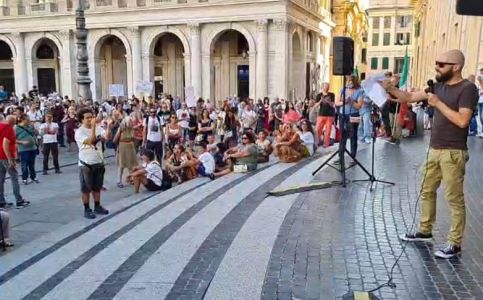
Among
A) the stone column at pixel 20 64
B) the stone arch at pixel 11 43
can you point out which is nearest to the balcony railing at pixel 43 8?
the stone column at pixel 20 64

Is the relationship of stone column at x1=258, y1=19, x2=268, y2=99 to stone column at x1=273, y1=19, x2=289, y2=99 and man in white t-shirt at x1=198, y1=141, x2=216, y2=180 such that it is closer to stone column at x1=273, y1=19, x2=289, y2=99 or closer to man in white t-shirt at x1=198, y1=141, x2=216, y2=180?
stone column at x1=273, y1=19, x2=289, y2=99

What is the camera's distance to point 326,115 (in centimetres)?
1287

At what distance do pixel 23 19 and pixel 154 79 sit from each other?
12180 mm

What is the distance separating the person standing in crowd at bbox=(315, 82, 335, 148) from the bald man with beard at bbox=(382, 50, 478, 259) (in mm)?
7011

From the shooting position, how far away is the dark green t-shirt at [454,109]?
4.49 m

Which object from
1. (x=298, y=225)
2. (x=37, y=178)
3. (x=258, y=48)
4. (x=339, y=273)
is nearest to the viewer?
(x=339, y=273)

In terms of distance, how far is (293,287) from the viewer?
4.26m

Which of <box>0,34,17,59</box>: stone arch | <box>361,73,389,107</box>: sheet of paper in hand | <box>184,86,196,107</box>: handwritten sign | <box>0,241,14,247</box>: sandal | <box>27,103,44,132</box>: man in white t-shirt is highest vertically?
<box>0,34,17,59</box>: stone arch

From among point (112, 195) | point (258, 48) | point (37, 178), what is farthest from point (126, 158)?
point (258, 48)

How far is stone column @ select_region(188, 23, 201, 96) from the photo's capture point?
114ft

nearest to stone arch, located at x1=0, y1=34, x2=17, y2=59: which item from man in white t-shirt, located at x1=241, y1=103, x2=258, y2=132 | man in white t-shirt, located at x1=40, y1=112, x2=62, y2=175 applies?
man in white t-shirt, located at x1=241, y1=103, x2=258, y2=132

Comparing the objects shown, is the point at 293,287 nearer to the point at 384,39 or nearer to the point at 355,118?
the point at 355,118

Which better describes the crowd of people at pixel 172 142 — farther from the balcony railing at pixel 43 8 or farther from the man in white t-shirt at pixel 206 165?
the balcony railing at pixel 43 8

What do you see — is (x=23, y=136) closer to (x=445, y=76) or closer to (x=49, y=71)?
(x=445, y=76)
